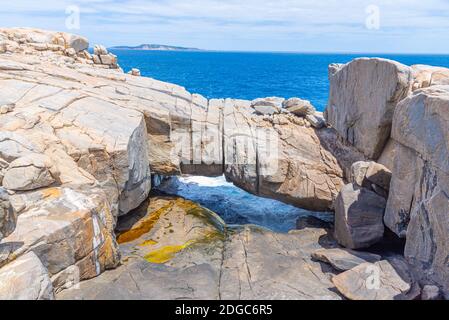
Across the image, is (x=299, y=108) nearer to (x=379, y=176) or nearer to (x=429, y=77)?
(x=379, y=176)

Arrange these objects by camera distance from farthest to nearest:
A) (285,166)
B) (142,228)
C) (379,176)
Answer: (285,166), (142,228), (379,176)

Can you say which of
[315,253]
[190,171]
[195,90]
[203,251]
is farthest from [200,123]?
[195,90]

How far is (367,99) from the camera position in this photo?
1703 cm

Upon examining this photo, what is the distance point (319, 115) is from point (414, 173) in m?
10.4

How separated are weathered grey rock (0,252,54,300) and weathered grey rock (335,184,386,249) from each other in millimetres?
10929

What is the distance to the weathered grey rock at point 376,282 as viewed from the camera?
11.4m

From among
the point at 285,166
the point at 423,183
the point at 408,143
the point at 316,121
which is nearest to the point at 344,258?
the point at 423,183

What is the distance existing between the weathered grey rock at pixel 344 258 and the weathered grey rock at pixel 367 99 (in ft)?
16.8

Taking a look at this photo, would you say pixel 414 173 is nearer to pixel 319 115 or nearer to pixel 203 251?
pixel 203 251

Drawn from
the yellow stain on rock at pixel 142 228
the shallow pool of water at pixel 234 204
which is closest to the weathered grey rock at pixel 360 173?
the shallow pool of water at pixel 234 204

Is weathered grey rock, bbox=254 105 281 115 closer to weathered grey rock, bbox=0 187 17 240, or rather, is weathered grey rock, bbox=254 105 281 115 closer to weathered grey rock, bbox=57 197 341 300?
weathered grey rock, bbox=57 197 341 300

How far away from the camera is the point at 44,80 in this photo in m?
18.9

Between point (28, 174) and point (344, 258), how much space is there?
11.1 meters

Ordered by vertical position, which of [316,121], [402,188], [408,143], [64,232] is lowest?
[64,232]
